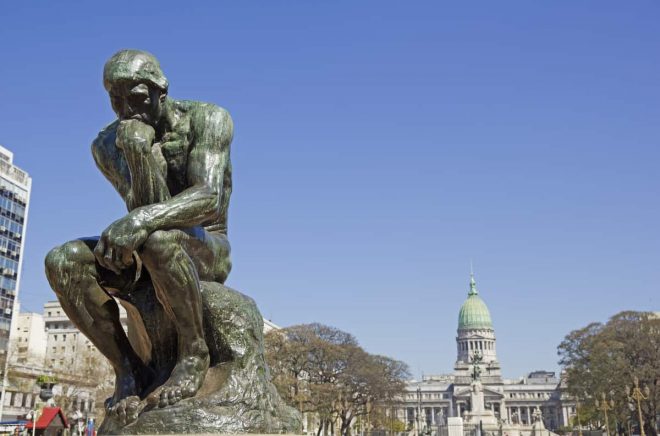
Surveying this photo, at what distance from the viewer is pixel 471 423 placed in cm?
7356

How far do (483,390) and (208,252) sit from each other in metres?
123

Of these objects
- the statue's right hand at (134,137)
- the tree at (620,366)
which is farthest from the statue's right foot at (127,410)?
the tree at (620,366)

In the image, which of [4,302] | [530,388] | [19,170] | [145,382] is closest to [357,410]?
[4,302]

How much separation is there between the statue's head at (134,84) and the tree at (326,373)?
47.3 metres

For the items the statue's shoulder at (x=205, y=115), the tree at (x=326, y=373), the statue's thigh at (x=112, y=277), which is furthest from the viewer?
the tree at (x=326, y=373)

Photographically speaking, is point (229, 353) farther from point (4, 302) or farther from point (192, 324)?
point (4, 302)

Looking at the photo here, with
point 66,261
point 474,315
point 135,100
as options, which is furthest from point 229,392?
point 474,315

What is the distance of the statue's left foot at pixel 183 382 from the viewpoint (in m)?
4.11

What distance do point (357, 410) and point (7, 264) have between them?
3497cm

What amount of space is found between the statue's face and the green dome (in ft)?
478

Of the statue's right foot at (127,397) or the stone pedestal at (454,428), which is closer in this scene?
the statue's right foot at (127,397)

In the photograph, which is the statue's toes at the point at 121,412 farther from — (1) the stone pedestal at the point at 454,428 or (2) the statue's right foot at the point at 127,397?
(1) the stone pedestal at the point at 454,428

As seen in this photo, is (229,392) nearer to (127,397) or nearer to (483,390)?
(127,397)

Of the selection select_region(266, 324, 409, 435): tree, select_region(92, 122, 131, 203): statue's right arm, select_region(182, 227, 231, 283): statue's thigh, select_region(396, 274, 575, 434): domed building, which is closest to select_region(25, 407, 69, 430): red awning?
select_region(92, 122, 131, 203): statue's right arm
